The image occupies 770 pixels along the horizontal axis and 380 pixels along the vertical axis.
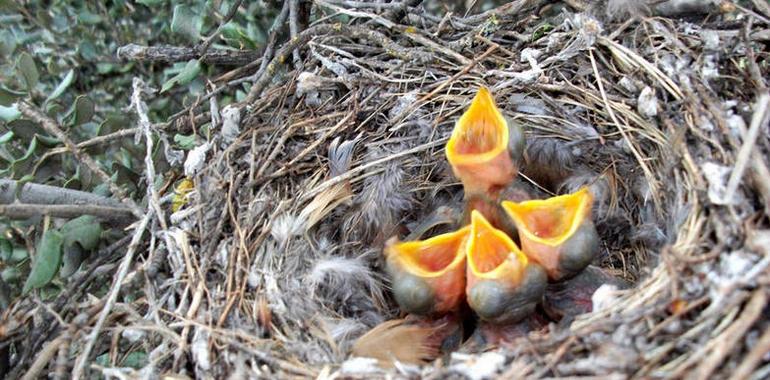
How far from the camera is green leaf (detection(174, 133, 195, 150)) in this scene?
1.85 m

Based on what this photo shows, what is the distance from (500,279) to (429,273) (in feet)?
0.53

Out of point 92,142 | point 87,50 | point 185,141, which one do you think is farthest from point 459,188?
point 87,50

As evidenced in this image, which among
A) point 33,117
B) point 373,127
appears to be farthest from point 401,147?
point 33,117

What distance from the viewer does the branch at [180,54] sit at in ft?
6.39

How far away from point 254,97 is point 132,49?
335 millimetres

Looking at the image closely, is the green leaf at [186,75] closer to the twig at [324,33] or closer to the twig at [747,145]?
the twig at [324,33]

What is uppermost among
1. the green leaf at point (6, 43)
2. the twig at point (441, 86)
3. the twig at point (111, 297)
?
the green leaf at point (6, 43)

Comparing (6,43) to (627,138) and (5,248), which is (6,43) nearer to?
(5,248)

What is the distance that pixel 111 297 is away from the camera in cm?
150

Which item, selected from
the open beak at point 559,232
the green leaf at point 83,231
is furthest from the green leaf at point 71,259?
the open beak at point 559,232

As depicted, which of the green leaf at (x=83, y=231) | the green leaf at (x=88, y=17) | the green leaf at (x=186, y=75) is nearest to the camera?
Answer: the green leaf at (x=83, y=231)

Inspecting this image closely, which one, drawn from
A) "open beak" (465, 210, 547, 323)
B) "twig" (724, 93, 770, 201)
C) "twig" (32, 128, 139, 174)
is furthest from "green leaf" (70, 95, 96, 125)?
"twig" (724, 93, 770, 201)

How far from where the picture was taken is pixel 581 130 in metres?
1.87

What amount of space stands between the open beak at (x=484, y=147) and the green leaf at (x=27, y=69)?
995mm
